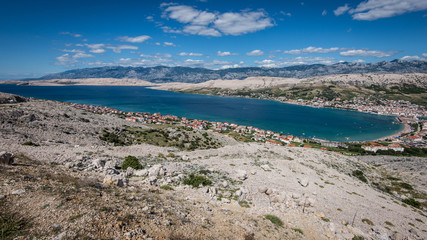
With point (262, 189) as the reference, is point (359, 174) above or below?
below

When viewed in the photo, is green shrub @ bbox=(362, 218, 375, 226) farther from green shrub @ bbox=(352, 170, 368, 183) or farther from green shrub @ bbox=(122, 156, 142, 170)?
green shrub @ bbox=(352, 170, 368, 183)

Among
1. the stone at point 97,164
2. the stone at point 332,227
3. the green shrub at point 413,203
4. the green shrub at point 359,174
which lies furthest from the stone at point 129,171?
the green shrub at point 359,174

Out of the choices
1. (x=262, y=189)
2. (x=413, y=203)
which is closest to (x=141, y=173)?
(x=262, y=189)

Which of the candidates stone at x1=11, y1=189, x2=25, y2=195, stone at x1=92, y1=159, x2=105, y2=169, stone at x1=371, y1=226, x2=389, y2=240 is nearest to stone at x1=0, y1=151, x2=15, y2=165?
stone at x1=92, y1=159, x2=105, y2=169

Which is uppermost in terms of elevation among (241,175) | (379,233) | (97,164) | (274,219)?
(97,164)

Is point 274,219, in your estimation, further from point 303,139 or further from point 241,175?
point 303,139

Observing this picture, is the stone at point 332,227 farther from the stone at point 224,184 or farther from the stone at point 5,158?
the stone at point 5,158

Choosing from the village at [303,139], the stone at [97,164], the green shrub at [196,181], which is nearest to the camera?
the green shrub at [196,181]

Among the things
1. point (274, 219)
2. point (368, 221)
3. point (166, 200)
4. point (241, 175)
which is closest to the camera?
point (166, 200)
